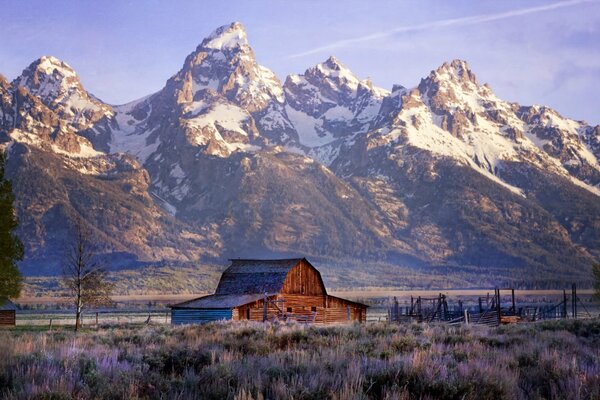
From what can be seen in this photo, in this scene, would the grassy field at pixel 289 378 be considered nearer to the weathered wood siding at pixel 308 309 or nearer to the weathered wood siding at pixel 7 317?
the weathered wood siding at pixel 308 309

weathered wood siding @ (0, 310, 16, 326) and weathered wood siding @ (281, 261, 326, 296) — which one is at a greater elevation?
weathered wood siding @ (281, 261, 326, 296)

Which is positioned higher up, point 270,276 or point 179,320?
point 270,276

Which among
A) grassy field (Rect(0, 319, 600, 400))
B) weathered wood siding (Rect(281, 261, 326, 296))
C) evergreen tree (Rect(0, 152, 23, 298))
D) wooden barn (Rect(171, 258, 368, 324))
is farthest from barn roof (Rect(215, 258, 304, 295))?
grassy field (Rect(0, 319, 600, 400))

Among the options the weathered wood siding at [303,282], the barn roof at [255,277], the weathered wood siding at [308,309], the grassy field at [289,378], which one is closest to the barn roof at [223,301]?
the weathered wood siding at [308,309]

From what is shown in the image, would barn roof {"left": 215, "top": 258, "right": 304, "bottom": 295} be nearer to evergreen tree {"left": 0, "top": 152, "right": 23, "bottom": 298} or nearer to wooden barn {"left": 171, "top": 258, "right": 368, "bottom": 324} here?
wooden barn {"left": 171, "top": 258, "right": 368, "bottom": 324}

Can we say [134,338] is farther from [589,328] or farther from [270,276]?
[270,276]

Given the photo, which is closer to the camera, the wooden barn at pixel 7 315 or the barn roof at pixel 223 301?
the barn roof at pixel 223 301

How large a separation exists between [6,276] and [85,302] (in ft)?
35.4

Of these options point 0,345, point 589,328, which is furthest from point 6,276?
point 589,328

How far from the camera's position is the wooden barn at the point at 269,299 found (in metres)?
49.9

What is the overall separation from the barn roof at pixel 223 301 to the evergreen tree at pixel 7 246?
16091 millimetres

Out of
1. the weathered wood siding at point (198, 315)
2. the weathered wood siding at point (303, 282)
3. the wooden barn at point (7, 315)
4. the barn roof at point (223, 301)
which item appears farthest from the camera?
the weathered wood siding at point (303, 282)

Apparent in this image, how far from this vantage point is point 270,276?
55.2 m

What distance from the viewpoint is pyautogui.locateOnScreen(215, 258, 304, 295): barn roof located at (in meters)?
54.1
